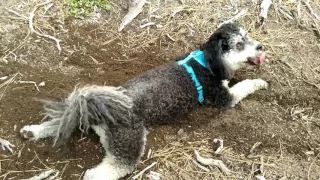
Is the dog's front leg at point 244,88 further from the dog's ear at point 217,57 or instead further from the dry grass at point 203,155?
the dry grass at point 203,155

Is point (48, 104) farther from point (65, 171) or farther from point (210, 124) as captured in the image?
point (210, 124)

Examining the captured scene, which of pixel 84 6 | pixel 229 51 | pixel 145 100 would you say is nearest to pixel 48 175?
pixel 145 100

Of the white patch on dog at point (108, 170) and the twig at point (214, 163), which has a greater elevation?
the white patch on dog at point (108, 170)

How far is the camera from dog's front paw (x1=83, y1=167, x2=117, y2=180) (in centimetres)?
388

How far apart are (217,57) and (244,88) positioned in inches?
23.0

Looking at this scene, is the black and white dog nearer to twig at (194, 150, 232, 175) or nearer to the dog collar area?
the dog collar area

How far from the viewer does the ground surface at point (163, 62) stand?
4.14m

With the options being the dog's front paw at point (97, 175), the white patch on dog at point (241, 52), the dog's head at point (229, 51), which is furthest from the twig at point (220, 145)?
the dog's front paw at point (97, 175)

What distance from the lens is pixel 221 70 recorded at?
4.36m

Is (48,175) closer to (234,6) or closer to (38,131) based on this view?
(38,131)

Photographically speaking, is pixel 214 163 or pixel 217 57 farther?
pixel 217 57

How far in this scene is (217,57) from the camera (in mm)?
4324

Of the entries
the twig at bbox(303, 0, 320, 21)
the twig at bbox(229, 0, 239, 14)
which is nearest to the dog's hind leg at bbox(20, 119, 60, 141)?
the twig at bbox(229, 0, 239, 14)

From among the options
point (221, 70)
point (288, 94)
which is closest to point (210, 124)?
point (221, 70)
